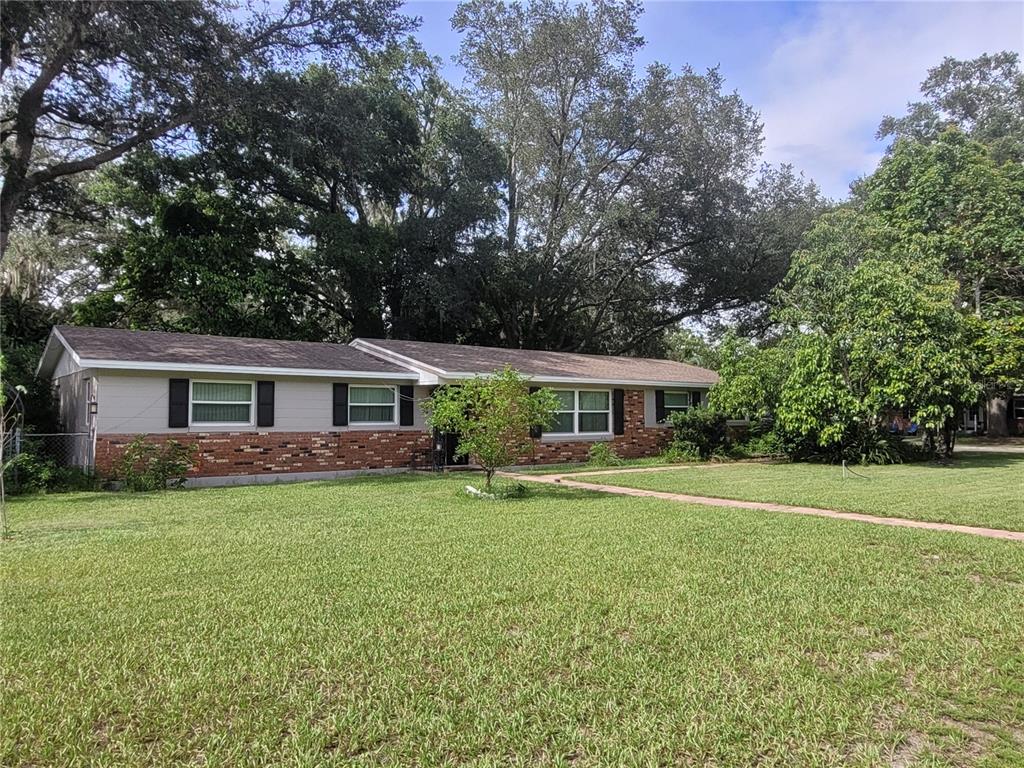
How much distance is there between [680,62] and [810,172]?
7947 millimetres

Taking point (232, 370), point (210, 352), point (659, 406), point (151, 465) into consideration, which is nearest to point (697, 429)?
point (659, 406)

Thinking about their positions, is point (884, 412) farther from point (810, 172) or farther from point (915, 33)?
point (810, 172)

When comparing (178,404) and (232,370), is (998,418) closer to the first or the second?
(232,370)

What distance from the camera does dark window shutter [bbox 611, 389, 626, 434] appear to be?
18.6 m

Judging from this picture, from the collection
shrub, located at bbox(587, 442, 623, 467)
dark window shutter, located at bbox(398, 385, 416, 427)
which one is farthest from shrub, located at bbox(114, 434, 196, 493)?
shrub, located at bbox(587, 442, 623, 467)

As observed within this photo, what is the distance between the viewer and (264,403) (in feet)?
44.8

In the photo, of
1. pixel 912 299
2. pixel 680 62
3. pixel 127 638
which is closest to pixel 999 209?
pixel 912 299

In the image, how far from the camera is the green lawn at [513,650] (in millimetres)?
2787

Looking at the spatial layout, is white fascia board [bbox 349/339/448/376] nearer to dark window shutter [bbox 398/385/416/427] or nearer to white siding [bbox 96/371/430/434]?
dark window shutter [bbox 398/385/416/427]

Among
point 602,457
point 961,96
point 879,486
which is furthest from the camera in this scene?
point 961,96

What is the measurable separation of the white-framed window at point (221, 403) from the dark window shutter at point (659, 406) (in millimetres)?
11699

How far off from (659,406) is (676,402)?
0.89 m

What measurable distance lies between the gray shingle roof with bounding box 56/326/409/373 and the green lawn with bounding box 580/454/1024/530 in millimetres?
6926

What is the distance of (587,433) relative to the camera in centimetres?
1806
